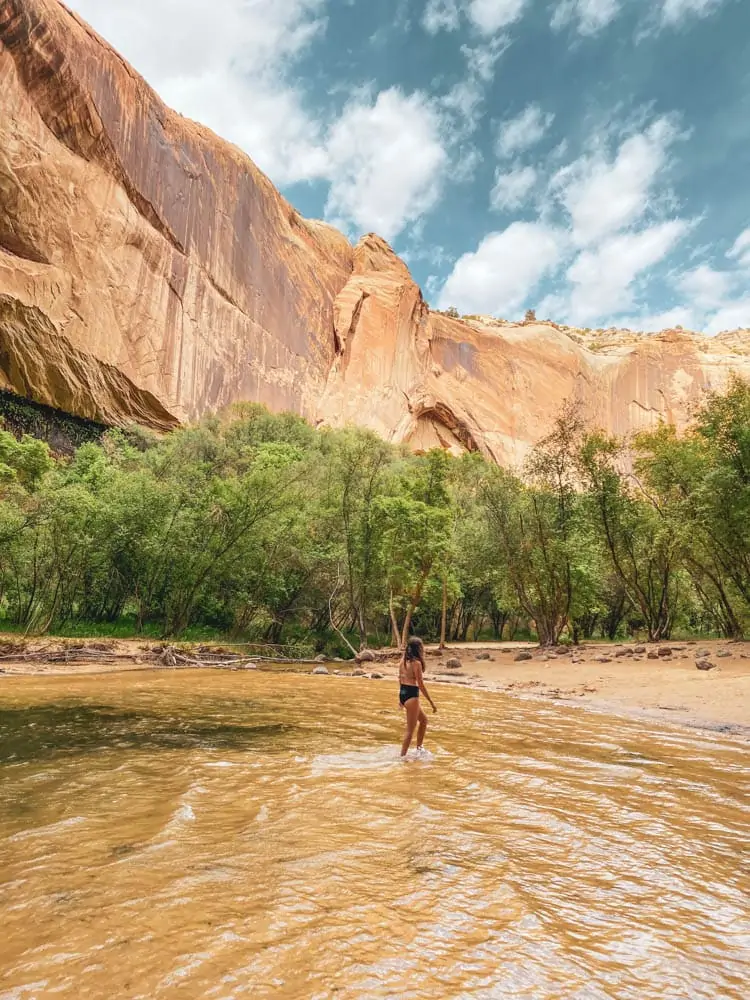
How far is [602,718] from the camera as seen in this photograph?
11836 millimetres

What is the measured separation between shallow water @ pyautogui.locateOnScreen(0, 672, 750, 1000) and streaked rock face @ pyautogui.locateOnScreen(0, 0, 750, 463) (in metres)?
23.5

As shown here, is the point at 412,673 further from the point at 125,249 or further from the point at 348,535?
the point at 125,249

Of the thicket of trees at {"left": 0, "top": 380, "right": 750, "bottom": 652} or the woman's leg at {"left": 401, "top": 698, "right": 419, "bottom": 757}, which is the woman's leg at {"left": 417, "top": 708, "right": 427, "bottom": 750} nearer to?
the woman's leg at {"left": 401, "top": 698, "right": 419, "bottom": 757}

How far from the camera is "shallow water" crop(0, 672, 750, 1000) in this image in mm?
2805

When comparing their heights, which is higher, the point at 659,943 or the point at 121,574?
the point at 121,574

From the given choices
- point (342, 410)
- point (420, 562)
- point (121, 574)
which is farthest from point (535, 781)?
point (342, 410)

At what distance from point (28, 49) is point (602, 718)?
171 feet

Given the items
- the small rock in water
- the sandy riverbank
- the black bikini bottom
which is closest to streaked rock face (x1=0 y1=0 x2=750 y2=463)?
the sandy riverbank

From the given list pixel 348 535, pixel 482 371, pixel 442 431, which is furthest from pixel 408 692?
pixel 482 371

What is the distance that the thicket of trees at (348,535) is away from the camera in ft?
74.6

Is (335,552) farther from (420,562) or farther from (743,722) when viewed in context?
(743,722)

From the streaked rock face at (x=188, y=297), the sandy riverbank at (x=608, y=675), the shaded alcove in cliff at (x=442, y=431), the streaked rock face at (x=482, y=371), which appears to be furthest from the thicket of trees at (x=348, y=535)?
the shaded alcove in cliff at (x=442, y=431)

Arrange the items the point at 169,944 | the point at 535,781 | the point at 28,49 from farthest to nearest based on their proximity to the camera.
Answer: the point at 28,49
the point at 535,781
the point at 169,944

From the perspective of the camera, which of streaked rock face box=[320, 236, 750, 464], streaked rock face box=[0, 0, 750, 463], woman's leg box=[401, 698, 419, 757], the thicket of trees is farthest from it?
streaked rock face box=[320, 236, 750, 464]
